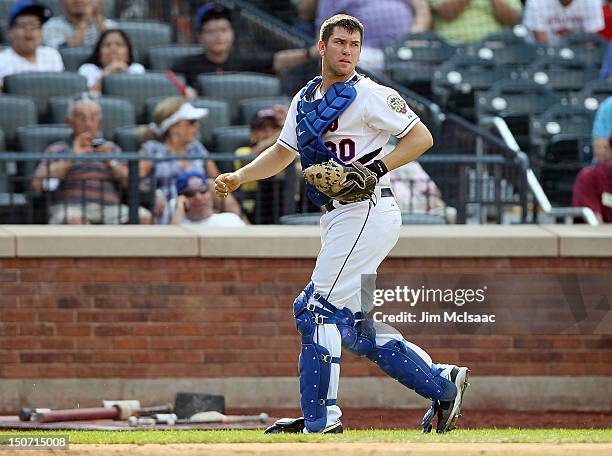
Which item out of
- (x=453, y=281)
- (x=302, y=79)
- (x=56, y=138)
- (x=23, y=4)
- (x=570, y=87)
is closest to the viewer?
(x=453, y=281)

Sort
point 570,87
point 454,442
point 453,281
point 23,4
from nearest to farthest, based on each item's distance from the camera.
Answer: point 454,442, point 453,281, point 23,4, point 570,87

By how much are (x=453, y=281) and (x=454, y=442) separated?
3.49m

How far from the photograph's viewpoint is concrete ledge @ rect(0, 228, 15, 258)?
28.6 feet

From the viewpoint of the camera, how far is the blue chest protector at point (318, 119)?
19.4ft

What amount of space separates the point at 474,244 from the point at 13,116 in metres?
3.84

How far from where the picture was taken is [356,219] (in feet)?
19.6

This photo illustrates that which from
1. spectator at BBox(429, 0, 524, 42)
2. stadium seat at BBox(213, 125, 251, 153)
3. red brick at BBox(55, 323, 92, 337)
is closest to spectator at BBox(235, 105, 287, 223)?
stadium seat at BBox(213, 125, 251, 153)

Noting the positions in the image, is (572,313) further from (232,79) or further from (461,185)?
(232,79)

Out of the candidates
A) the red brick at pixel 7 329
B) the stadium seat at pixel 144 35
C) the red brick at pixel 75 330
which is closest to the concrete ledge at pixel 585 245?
the red brick at pixel 75 330

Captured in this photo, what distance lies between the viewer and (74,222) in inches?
377

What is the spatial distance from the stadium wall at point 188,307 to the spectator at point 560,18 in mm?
5055

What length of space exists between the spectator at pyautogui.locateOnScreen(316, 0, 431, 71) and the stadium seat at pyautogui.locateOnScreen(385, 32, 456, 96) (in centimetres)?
12

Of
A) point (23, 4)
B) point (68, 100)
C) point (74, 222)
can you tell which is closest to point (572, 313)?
point (74, 222)

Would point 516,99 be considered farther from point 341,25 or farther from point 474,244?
point 341,25
